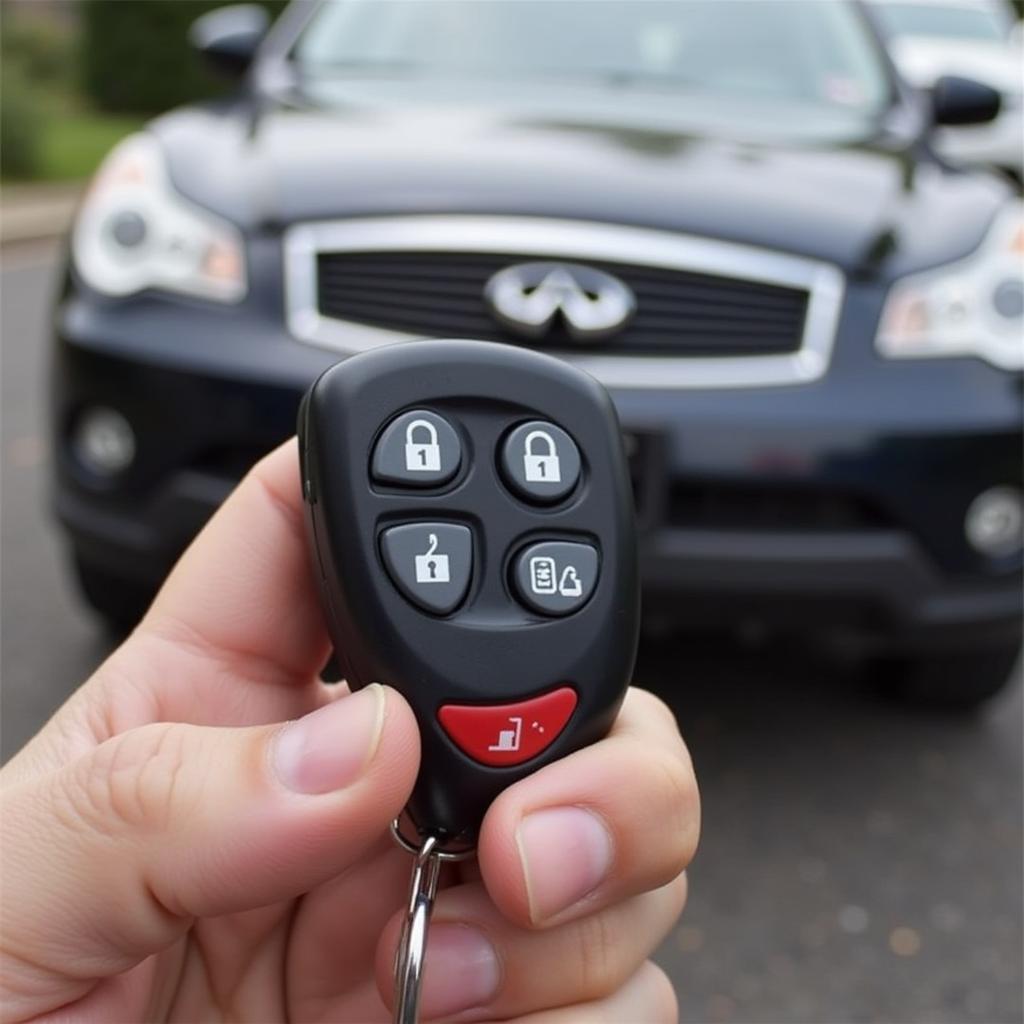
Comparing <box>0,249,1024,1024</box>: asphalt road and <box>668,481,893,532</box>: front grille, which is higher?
<box>668,481,893,532</box>: front grille

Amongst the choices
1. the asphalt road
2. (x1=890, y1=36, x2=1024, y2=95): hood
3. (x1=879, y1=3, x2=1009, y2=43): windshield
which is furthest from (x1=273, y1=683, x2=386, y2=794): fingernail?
(x1=879, y1=3, x2=1009, y2=43): windshield

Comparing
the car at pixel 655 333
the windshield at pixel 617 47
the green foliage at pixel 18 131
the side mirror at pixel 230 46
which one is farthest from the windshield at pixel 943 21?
the car at pixel 655 333

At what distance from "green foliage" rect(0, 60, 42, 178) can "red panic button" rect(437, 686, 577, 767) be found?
11.6 meters

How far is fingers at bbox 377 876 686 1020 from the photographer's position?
1.02 m

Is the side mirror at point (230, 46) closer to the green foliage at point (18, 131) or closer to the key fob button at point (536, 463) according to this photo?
the key fob button at point (536, 463)

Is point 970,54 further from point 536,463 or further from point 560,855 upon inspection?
point 560,855

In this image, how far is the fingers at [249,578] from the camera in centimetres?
Answer: 117

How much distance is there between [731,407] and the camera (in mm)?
2252

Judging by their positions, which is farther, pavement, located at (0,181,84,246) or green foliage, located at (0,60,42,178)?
green foliage, located at (0,60,42,178)

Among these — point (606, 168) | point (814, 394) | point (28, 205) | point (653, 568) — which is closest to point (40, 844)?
point (653, 568)

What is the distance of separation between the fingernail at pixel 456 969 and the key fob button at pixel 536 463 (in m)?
0.31

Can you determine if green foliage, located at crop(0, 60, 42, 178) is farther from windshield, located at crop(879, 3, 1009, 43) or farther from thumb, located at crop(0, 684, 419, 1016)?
thumb, located at crop(0, 684, 419, 1016)

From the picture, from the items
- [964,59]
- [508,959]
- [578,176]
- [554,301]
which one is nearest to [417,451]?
[508,959]

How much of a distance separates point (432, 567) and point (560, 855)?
0.21 metres
